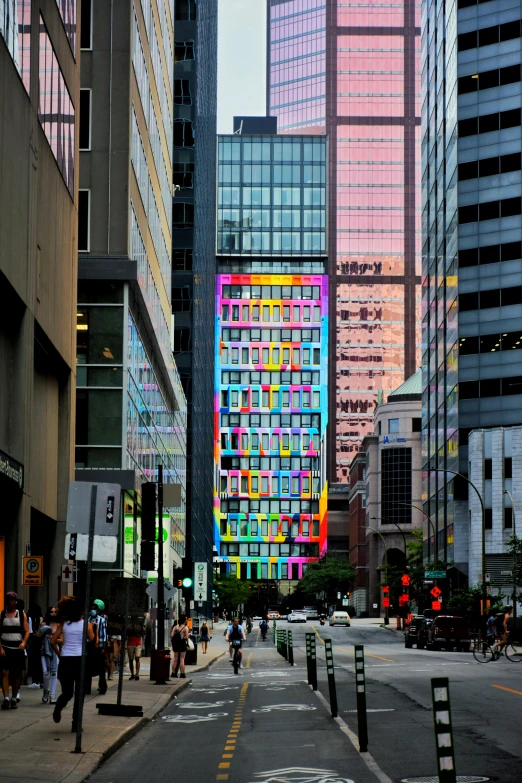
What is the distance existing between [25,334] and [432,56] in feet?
287

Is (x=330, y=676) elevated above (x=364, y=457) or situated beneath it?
situated beneath

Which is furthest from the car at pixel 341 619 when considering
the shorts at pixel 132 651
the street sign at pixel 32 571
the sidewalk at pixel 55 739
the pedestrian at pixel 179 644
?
the sidewalk at pixel 55 739

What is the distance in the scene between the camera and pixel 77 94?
3622 cm

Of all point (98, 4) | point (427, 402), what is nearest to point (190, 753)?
point (98, 4)

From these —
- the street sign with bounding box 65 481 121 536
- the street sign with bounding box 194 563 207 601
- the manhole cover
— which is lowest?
the manhole cover

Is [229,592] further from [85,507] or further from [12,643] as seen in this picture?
[85,507]

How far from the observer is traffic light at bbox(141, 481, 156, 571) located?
27.7 meters

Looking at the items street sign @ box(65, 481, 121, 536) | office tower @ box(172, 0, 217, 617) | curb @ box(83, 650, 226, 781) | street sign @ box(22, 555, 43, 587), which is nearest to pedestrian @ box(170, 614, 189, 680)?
curb @ box(83, 650, 226, 781)

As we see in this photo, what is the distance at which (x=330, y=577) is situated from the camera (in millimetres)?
172250

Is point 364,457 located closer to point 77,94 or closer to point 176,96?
point 176,96

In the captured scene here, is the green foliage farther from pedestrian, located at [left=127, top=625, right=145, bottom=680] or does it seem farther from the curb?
the curb

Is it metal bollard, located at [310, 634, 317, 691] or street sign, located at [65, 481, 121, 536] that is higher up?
street sign, located at [65, 481, 121, 536]

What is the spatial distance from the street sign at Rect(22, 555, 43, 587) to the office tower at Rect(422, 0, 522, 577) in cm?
6145

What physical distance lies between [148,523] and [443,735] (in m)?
19.6
